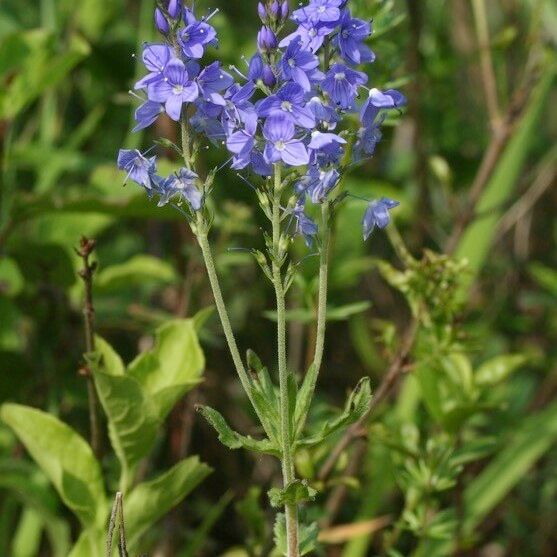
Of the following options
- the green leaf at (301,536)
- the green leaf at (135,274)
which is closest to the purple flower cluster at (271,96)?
the green leaf at (301,536)

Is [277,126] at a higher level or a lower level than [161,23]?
lower

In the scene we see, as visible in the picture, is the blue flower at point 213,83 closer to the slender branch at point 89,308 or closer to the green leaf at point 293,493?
the slender branch at point 89,308

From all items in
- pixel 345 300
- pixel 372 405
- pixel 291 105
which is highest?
pixel 345 300

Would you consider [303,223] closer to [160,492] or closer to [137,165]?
[137,165]

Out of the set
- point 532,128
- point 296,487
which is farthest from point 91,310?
point 532,128

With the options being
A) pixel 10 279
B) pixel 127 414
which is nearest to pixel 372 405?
pixel 127 414

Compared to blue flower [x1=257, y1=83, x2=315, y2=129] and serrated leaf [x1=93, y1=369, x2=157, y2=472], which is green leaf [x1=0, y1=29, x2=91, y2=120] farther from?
blue flower [x1=257, y1=83, x2=315, y2=129]

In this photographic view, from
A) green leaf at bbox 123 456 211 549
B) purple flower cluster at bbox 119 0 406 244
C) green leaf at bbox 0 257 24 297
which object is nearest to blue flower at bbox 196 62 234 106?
purple flower cluster at bbox 119 0 406 244

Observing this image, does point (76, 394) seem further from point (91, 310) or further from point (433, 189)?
point (433, 189)
